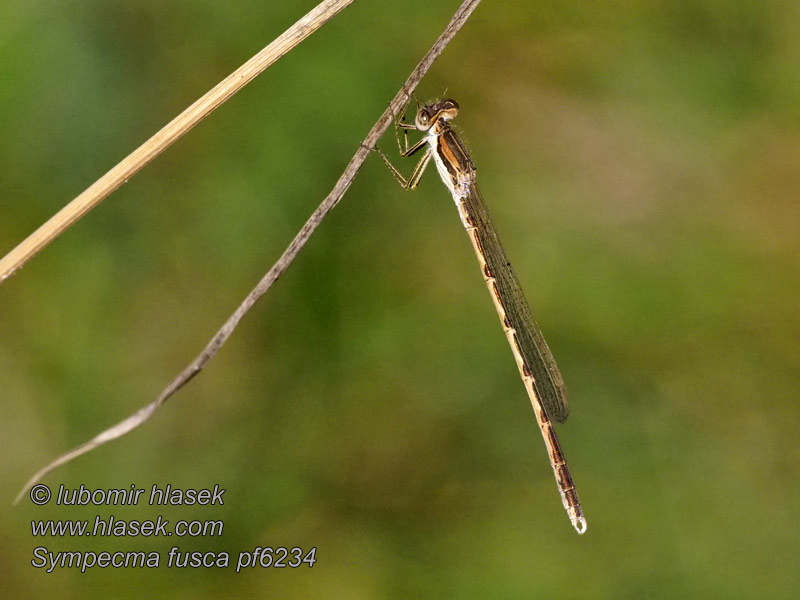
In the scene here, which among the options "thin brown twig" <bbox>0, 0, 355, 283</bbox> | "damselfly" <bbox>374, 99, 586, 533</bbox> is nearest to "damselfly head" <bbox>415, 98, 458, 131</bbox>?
"damselfly" <bbox>374, 99, 586, 533</bbox>

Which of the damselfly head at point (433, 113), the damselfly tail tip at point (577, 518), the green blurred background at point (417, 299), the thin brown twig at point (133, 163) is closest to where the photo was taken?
the thin brown twig at point (133, 163)

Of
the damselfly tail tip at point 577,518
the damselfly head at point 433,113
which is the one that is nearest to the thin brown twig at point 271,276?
the damselfly head at point 433,113

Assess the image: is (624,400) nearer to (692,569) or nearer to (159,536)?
(692,569)

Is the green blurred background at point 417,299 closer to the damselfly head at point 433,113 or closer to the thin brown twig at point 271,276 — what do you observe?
the damselfly head at point 433,113

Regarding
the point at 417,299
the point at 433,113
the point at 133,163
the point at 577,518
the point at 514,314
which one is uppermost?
the point at 133,163

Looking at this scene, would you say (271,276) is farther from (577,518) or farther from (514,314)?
(577,518)

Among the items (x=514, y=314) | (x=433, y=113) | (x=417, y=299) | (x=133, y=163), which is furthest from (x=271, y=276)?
(x=417, y=299)
